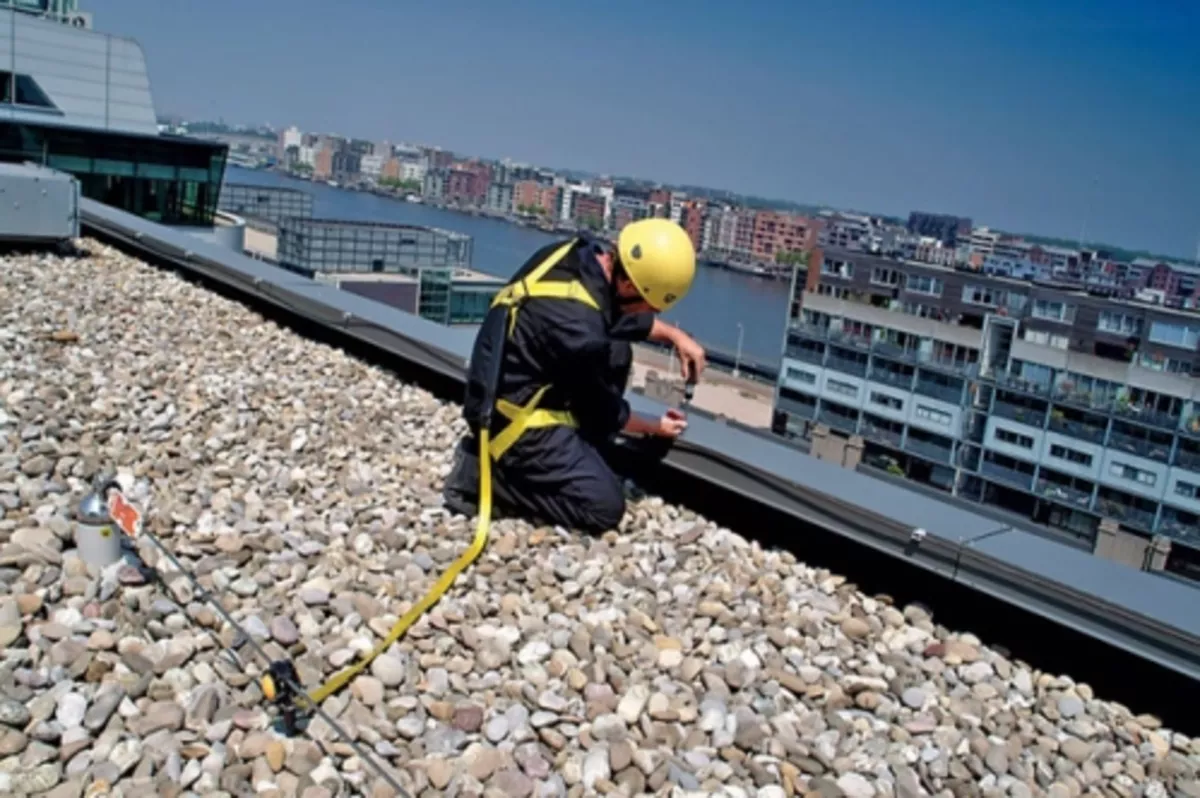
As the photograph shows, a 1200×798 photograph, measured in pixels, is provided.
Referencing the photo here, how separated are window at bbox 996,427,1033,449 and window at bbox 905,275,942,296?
5.97m

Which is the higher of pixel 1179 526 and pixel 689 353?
pixel 689 353

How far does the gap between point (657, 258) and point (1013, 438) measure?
28660 millimetres

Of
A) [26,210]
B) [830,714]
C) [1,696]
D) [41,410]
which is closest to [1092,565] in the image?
[830,714]

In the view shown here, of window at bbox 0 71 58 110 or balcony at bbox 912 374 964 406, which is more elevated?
window at bbox 0 71 58 110

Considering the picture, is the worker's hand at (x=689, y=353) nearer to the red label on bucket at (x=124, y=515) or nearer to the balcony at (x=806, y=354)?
the red label on bucket at (x=124, y=515)

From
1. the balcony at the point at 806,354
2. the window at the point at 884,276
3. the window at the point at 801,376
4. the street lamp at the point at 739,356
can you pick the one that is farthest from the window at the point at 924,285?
the street lamp at the point at 739,356

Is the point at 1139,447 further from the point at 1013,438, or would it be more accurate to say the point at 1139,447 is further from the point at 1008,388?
the point at 1008,388

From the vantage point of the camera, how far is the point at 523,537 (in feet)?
10.1

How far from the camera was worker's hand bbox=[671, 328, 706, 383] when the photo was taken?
325 centimetres

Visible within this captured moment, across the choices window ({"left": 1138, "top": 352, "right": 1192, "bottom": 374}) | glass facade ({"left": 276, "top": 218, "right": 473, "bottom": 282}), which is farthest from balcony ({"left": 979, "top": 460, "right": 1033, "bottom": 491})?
glass facade ({"left": 276, "top": 218, "right": 473, "bottom": 282})

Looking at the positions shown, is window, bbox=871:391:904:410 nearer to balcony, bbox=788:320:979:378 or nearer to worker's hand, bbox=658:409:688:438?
balcony, bbox=788:320:979:378

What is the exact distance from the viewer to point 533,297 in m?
3.09

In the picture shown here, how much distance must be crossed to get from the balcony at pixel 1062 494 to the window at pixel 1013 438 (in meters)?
1.49

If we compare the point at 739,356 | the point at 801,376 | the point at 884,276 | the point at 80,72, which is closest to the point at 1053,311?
the point at 884,276
